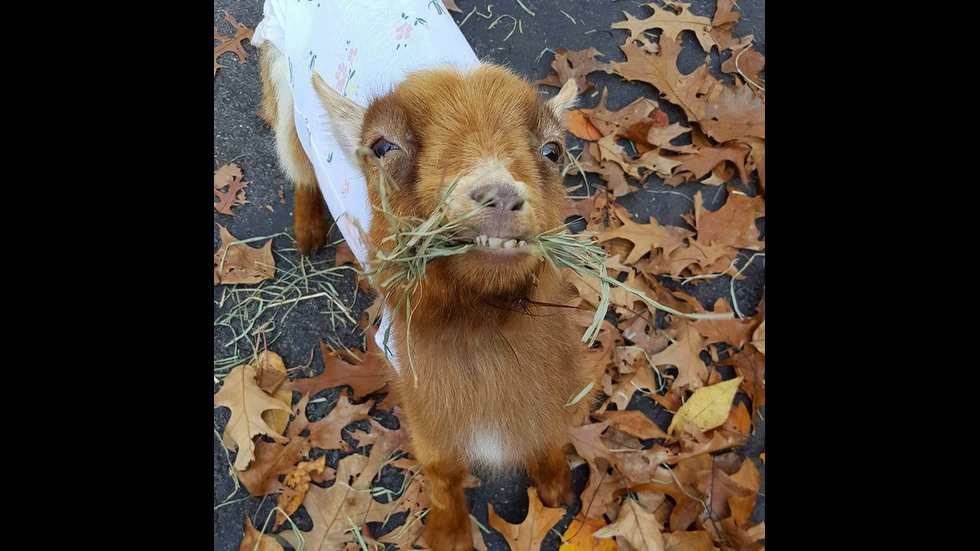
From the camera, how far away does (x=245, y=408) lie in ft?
9.32

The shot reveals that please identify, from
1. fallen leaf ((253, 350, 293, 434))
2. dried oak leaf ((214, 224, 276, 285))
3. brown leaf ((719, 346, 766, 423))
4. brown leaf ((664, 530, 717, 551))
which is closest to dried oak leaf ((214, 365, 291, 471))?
fallen leaf ((253, 350, 293, 434))

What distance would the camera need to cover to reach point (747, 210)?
3234 millimetres

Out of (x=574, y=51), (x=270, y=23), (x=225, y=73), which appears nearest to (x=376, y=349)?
(x=270, y=23)

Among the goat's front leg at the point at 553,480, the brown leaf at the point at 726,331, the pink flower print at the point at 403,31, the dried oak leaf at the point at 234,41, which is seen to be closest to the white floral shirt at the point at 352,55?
the pink flower print at the point at 403,31

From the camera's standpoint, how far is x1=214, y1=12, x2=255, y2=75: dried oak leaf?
11.4 ft

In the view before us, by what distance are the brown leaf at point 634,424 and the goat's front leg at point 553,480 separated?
1.13 feet

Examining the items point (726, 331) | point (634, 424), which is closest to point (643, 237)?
point (726, 331)

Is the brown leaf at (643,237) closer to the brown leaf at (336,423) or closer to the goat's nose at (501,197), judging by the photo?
the brown leaf at (336,423)

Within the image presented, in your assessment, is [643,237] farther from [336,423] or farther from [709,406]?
[336,423]

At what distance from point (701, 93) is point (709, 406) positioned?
5.99ft

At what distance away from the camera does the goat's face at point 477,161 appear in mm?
1324

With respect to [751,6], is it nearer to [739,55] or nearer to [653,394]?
[739,55]

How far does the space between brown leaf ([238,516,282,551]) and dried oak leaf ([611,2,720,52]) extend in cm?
338

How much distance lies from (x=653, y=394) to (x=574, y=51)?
2067 millimetres
